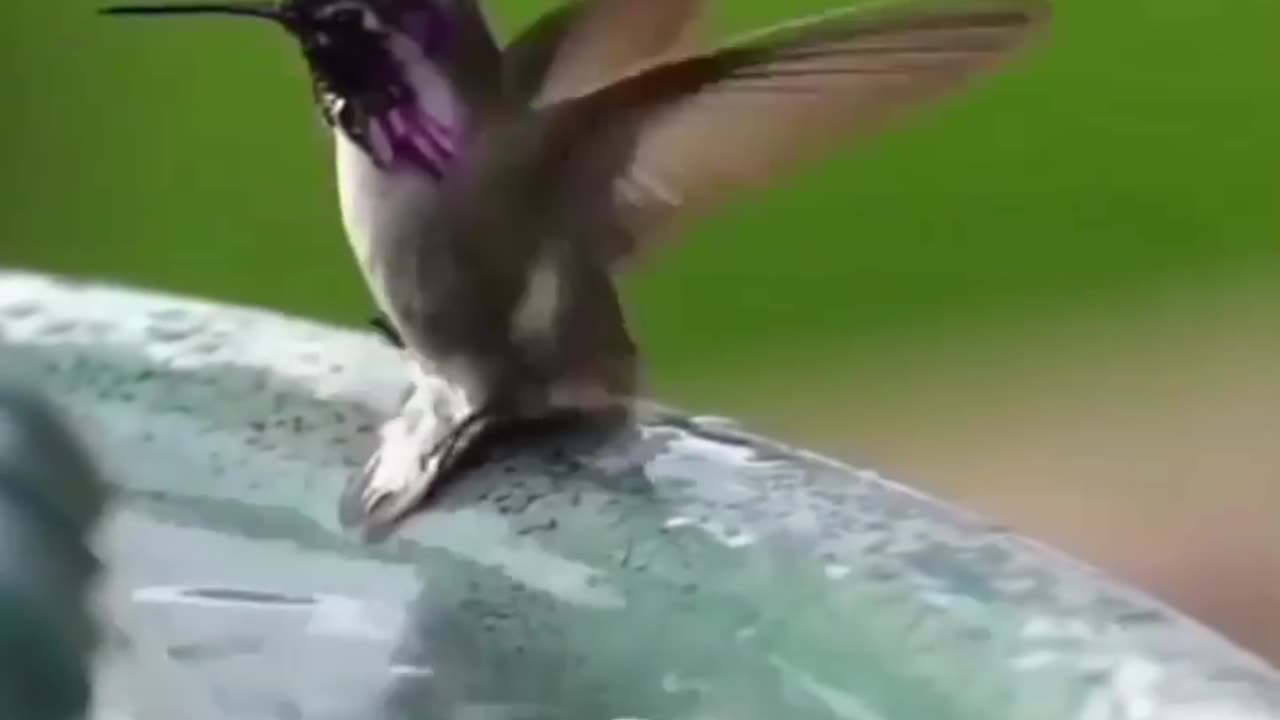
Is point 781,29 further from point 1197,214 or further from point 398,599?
point 1197,214

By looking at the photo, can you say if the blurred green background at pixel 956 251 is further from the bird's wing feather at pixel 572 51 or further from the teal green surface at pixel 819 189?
the bird's wing feather at pixel 572 51

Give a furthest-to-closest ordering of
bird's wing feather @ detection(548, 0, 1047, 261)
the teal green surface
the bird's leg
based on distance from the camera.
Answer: the teal green surface, the bird's leg, bird's wing feather @ detection(548, 0, 1047, 261)

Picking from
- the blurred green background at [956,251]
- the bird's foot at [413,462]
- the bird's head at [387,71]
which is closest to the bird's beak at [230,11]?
the bird's head at [387,71]

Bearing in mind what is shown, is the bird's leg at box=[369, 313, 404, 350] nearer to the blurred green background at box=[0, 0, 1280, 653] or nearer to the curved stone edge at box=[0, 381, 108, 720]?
the curved stone edge at box=[0, 381, 108, 720]

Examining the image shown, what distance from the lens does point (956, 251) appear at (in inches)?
74.3

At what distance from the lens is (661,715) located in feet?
1.77

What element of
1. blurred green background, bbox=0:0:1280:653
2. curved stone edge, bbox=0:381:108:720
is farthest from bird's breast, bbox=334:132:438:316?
blurred green background, bbox=0:0:1280:653

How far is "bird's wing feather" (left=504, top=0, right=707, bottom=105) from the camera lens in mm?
586

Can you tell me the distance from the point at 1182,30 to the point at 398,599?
1321 mm

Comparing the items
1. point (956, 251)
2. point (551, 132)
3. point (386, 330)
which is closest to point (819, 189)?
point (956, 251)

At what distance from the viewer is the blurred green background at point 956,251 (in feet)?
5.78

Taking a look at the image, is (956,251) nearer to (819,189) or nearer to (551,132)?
(819,189)

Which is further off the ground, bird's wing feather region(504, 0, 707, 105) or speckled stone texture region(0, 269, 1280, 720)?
bird's wing feather region(504, 0, 707, 105)

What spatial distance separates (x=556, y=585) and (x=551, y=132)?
0.11 metres
